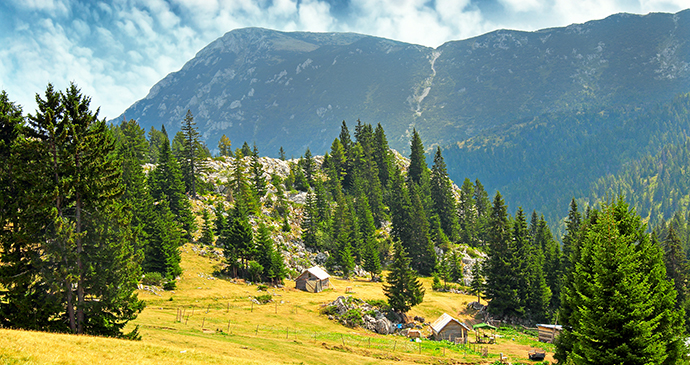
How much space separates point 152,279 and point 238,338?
26.0 meters

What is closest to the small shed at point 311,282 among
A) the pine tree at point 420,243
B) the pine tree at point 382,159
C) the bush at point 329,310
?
the bush at point 329,310

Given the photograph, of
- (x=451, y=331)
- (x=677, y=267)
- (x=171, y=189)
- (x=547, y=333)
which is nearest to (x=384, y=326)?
(x=451, y=331)

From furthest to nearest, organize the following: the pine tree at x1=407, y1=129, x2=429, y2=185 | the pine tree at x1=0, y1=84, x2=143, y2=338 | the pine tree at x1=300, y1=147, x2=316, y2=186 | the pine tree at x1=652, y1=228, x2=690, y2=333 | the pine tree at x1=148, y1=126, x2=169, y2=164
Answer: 1. the pine tree at x1=407, y1=129, x2=429, y2=185
2. the pine tree at x1=300, y1=147, x2=316, y2=186
3. the pine tree at x1=148, y1=126, x2=169, y2=164
4. the pine tree at x1=652, y1=228, x2=690, y2=333
5. the pine tree at x1=0, y1=84, x2=143, y2=338

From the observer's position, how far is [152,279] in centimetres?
5856

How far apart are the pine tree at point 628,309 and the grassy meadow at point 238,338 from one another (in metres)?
21.1

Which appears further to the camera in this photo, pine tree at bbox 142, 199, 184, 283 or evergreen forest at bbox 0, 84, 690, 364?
pine tree at bbox 142, 199, 184, 283

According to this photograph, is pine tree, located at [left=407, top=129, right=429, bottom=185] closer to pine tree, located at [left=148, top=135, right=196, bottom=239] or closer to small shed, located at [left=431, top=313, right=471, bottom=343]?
pine tree, located at [left=148, top=135, right=196, bottom=239]

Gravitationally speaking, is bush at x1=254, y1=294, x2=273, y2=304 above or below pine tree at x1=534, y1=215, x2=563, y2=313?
below

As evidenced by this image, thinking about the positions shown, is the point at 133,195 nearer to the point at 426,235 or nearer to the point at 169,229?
the point at 169,229

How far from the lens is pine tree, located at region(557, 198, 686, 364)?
21.2m

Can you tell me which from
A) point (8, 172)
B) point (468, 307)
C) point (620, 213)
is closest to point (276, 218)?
point (468, 307)

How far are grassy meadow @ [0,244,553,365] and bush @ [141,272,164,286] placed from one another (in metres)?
2.92

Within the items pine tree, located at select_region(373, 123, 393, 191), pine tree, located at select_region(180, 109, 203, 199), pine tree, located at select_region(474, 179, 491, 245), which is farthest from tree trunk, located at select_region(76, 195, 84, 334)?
pine tree, located at select_region(474, 179, 491, 245)

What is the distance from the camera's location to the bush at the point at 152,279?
58.2 meters
